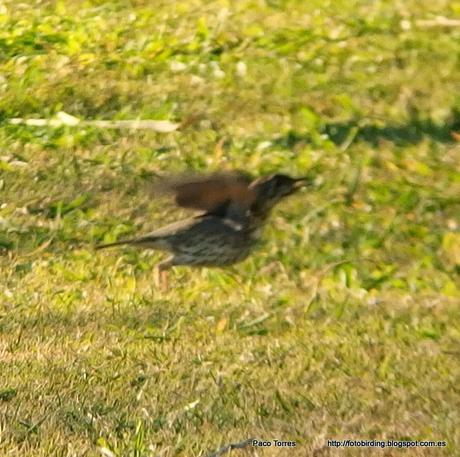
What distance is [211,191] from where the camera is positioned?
773cm

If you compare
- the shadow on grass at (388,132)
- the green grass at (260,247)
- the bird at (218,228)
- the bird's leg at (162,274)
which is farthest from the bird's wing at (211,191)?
the shadow on grass at (388,132)

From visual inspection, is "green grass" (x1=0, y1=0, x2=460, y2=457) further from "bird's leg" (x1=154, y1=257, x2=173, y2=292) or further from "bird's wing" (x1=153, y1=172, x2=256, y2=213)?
"bird's wing" (x1=153, y1=172, x2=256, y2=213)


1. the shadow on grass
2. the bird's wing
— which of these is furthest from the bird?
the shadow on grass

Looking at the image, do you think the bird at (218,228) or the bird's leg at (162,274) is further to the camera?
the bird's leg at (162,274)

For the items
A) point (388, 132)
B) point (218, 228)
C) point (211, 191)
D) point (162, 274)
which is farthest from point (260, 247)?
point (388, 132)

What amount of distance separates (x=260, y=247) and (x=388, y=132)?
6.23ft

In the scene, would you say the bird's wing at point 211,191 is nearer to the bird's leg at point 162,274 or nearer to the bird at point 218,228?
the bird at point 218,228

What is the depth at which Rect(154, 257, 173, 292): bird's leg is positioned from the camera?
8.05m

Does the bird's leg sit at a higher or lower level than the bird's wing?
lower

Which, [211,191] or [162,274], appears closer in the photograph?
[211,191]

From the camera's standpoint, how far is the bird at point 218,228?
7809 millimetres

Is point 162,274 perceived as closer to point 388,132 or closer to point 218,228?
point 218,228

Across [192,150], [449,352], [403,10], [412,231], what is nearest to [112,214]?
[192,150]

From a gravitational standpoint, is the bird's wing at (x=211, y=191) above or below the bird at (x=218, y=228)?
above
